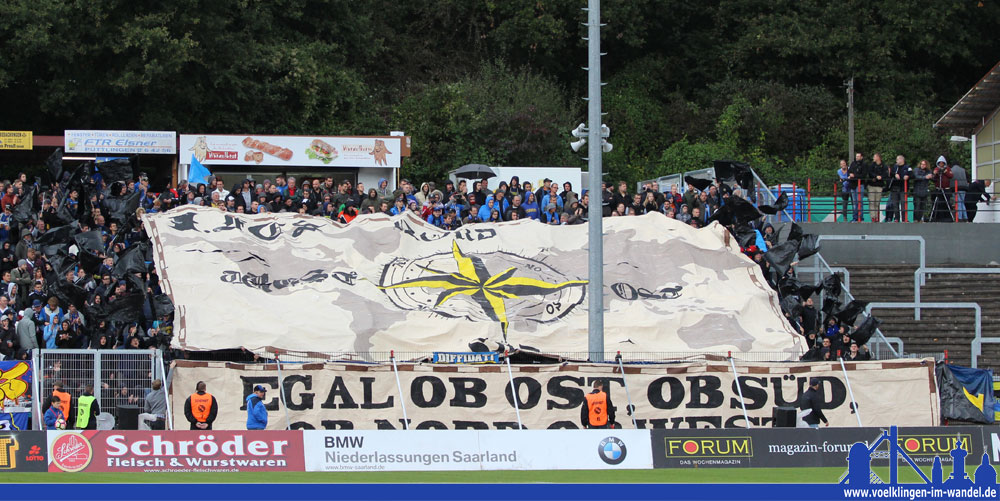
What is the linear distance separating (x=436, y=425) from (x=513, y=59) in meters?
34.1

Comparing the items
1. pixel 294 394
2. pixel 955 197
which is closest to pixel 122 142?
pixel 294 394

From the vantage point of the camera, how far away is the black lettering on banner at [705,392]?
792 inches

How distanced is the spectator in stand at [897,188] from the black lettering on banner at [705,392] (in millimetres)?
12000

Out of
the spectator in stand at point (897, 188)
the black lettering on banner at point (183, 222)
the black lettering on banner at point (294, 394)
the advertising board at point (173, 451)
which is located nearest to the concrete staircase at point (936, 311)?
the spectator in stand at point (897, 188)

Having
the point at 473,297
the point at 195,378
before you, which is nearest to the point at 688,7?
the point at 473,297

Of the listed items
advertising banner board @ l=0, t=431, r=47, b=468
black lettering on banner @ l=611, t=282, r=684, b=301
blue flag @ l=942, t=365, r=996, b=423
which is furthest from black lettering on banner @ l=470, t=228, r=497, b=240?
advertising banner board @ l=0, t=431, r=47, b=468

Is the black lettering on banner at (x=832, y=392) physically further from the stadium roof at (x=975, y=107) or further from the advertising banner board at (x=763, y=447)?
the stadium roof at (x=975, y=107)

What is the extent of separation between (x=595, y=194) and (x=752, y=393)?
14.4 feet

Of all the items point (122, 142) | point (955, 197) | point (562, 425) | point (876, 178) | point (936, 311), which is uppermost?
point (122, 142)

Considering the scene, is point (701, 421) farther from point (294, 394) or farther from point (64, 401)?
point (64, 401)

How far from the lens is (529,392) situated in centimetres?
1986

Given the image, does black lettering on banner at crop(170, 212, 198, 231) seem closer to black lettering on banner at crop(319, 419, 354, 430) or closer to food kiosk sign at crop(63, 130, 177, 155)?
black lettering on banner at crop(319, 419, 354, 430)

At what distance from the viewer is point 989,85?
A: 34.4m

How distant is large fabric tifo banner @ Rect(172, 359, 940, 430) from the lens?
19469 millimetres
